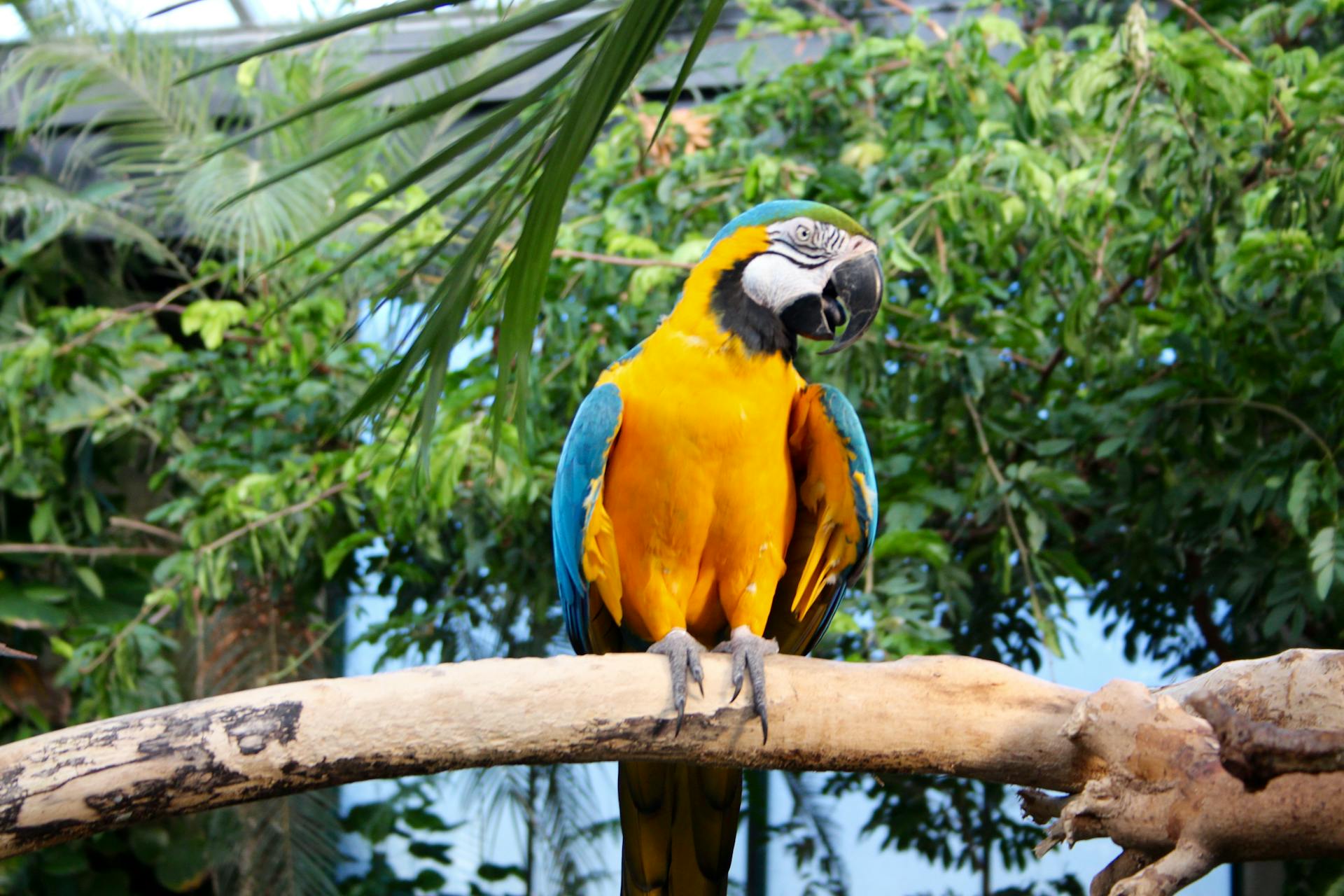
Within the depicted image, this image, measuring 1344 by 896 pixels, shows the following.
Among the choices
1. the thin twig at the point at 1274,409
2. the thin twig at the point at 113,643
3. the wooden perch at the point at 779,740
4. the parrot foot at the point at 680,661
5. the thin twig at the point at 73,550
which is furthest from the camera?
the thin twig at the point at 73,550

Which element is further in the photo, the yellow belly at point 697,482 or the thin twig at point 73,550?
the thin twig at point 73,550

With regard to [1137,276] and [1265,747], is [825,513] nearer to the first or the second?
[1265,747]

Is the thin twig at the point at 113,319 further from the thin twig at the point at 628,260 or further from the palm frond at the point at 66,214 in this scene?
the thin twig at the point at 628,260

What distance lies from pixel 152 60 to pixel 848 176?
228cm

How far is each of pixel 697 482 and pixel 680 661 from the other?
13.1 inches

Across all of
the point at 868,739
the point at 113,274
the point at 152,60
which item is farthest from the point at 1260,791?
the point at 113,274

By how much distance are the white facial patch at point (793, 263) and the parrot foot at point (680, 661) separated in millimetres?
505

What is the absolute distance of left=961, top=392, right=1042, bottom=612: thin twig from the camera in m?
2.15

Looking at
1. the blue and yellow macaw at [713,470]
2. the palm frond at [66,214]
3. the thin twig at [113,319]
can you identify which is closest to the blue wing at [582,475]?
the blue and yellow macaw at [713,470]

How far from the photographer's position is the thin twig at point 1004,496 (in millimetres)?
2148

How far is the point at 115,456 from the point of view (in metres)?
3.92

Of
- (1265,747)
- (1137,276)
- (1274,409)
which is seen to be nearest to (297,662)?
(1137,276)

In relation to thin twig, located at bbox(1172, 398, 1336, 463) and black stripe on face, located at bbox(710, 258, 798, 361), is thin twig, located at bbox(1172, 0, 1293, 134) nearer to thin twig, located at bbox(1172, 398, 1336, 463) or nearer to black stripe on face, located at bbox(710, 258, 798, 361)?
thin twig, located at bbox(1172, 398, 1336, 463)

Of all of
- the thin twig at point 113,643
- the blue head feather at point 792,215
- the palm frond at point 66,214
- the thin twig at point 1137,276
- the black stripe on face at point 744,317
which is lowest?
the thin twig at point 113,643
